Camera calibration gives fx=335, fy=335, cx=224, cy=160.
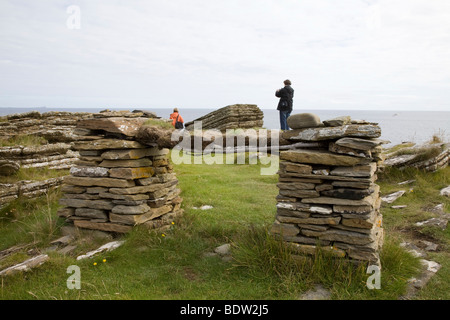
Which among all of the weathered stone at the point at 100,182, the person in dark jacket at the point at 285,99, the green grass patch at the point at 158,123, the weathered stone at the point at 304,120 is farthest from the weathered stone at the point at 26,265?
the person in dark jacket at the point at 285,99

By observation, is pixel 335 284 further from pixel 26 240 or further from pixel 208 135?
pixel 26 240

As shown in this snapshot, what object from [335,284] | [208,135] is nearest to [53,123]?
[208,135]

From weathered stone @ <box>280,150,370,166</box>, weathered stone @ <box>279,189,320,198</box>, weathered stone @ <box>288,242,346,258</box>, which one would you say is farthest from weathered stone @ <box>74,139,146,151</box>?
weathered stone @ <box>288,242,346,258</box>

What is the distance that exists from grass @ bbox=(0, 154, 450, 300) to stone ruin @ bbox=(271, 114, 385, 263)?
0.94 ft

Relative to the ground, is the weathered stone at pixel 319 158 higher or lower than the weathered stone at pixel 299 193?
higher

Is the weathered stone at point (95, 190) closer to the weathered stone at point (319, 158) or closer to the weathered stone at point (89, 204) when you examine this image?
the weathered stone at point (89, 204)

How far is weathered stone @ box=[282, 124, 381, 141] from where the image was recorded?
5.18 metres

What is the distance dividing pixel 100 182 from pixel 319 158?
4.56m

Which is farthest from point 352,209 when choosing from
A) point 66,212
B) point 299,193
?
point 66,212

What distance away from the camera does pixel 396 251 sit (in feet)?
18.1

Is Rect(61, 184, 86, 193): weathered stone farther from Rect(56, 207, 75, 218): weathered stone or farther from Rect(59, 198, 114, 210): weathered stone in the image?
Rect(56, 207, 75, 218): weathered stone

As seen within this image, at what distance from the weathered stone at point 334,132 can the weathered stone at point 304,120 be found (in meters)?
0.09

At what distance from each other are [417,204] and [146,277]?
7627 millimetres

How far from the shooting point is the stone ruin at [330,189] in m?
5.16
